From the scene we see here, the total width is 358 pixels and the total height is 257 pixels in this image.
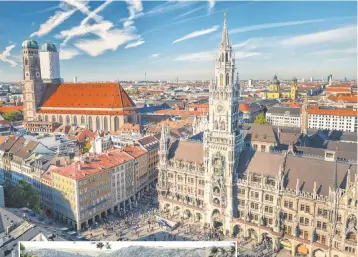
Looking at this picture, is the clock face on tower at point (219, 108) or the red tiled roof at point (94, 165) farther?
the red tiled roof at point (94, 165)

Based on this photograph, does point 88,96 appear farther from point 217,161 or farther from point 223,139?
point 223,139

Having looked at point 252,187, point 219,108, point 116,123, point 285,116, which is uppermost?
point 219,108

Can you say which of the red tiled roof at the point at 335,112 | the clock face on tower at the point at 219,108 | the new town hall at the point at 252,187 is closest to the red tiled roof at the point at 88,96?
the new town hall at the point at 252,187

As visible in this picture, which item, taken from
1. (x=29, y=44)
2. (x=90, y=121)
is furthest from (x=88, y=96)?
(x=29, y=44)

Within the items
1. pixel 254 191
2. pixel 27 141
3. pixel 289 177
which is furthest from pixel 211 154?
pixel 27 141

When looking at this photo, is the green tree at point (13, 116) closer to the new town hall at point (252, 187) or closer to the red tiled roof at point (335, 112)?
the new town hall at point (252, 187)

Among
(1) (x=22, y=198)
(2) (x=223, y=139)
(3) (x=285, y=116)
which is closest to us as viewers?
(2) (x=223, y=139)
